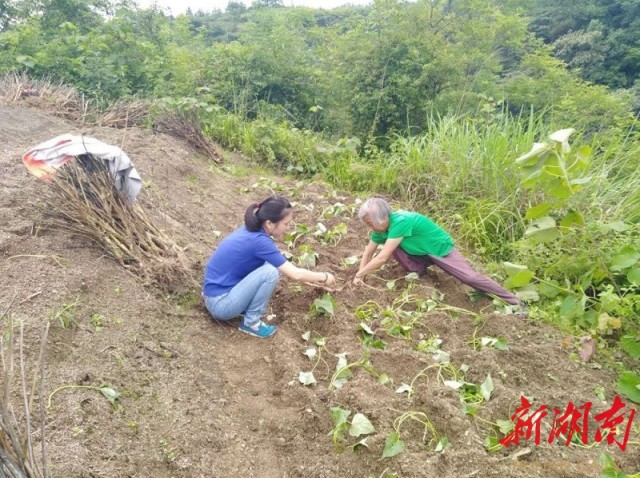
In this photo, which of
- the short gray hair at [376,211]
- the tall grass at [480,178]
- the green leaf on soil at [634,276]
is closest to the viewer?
the green leaf on soil at [634,276]

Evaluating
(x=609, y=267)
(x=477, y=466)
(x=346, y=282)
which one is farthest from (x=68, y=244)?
(x=609, y=267)

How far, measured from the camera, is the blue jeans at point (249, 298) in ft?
10.4

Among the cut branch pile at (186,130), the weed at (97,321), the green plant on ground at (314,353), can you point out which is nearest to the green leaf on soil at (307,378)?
the green plant on ground at (314,353)

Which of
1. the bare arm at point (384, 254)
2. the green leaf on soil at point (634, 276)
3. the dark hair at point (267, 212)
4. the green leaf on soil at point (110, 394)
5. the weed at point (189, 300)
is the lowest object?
the weed at point (189, 300)

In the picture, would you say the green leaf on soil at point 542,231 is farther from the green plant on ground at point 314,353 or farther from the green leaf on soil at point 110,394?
the green leaf on soil at point 110,394

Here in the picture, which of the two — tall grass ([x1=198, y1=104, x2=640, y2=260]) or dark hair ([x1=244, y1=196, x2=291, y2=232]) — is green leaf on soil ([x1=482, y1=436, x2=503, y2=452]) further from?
tall grass ([x1=198, y1=104, x2=640, y2=260])

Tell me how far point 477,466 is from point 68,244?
9.21ft

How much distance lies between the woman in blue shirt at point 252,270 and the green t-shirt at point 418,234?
0.71m

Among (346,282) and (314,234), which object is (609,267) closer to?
(346,282)

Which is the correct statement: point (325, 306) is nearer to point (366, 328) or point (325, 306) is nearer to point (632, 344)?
point (366, 328)

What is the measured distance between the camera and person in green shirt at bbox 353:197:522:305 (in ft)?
11.8

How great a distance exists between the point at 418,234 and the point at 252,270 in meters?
1.30

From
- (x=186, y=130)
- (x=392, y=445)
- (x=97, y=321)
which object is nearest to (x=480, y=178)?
(x=392, y=445)

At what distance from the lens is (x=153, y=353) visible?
107 inches
